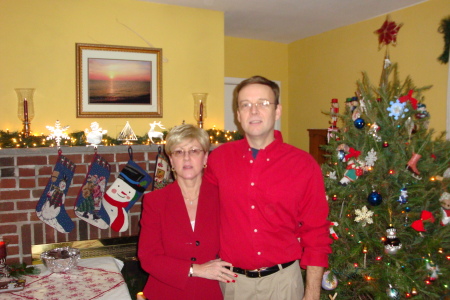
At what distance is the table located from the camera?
5.06 feet

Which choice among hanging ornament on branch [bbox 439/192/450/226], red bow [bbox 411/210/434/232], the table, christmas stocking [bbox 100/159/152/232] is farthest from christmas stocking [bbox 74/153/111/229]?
hanging ornament on branch [bbox 439/192/450/226]

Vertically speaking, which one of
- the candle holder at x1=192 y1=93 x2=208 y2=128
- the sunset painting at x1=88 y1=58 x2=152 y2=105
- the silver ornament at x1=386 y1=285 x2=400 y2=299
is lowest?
the silver ornament at x1=386 y1=285 x2=400 y2=299

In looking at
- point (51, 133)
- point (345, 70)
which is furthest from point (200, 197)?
point (345, 70)

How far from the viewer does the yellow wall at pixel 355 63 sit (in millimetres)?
3143

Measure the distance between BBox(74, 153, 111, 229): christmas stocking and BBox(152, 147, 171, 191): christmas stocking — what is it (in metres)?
0.39

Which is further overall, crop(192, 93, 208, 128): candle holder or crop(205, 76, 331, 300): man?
crop(192, 93, 208, 128): candle holder

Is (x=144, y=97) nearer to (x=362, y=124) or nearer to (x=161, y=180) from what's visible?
(x=161, y=180)

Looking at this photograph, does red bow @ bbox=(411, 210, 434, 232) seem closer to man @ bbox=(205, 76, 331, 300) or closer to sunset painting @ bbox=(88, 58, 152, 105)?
man @ bbox=(205, 76, 331, 300)

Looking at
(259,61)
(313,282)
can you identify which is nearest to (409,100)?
(313,282)

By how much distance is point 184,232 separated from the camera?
145cm

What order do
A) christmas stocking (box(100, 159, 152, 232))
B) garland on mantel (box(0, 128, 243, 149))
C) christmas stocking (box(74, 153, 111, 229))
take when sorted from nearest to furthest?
garland on mantel (box(0, 128, 243, 149)) → christmas stocking (box(74, 153, 111, 229)) → christmas stocking (box(100, 159, 152, 232))

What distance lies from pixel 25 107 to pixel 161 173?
117cm

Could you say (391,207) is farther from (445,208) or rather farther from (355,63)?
(355,63)

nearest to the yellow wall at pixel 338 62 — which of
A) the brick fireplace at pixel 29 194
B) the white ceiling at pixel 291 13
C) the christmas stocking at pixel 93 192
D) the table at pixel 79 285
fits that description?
the white ceiling at pixel 291 13
